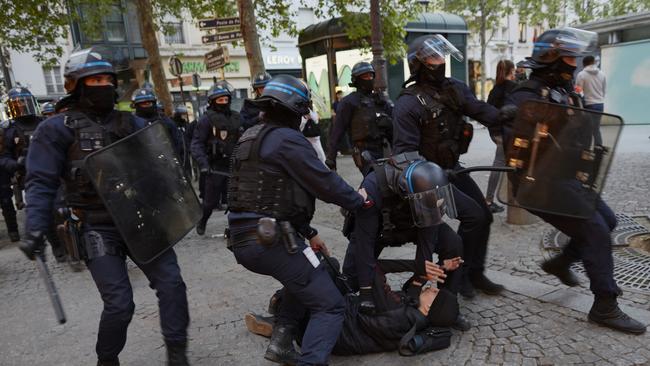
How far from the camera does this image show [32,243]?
89.0 inches

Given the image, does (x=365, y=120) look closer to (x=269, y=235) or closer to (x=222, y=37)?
(x=269, y=235)

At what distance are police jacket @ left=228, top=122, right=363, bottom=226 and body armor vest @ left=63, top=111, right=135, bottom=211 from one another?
755mm

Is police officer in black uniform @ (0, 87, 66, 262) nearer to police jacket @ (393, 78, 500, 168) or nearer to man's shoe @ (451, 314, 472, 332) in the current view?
police jacket @ (393, 78, 500, 168)

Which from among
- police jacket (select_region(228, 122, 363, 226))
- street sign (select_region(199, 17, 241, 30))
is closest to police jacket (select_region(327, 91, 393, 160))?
police jacket (select_region(228, 122, 363, 226))

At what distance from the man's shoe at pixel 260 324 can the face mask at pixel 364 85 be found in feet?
10.3

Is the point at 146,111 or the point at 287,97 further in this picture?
the point at 146,111

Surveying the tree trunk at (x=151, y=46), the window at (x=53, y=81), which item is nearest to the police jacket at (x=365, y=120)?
the tree trunk at (x=151, y=46)

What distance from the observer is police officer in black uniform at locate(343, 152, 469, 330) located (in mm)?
2660

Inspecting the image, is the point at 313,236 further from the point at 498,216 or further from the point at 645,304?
the point at 498,216

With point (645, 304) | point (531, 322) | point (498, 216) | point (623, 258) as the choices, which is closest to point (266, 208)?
point (531, 322)

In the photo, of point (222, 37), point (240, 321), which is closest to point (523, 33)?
point (222, 37)

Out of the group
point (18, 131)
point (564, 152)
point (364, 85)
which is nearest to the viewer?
point (564, 152)

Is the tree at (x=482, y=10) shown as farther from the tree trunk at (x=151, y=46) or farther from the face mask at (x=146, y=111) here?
the face mask at (x=146, y=111)

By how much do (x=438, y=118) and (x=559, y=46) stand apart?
84cm
